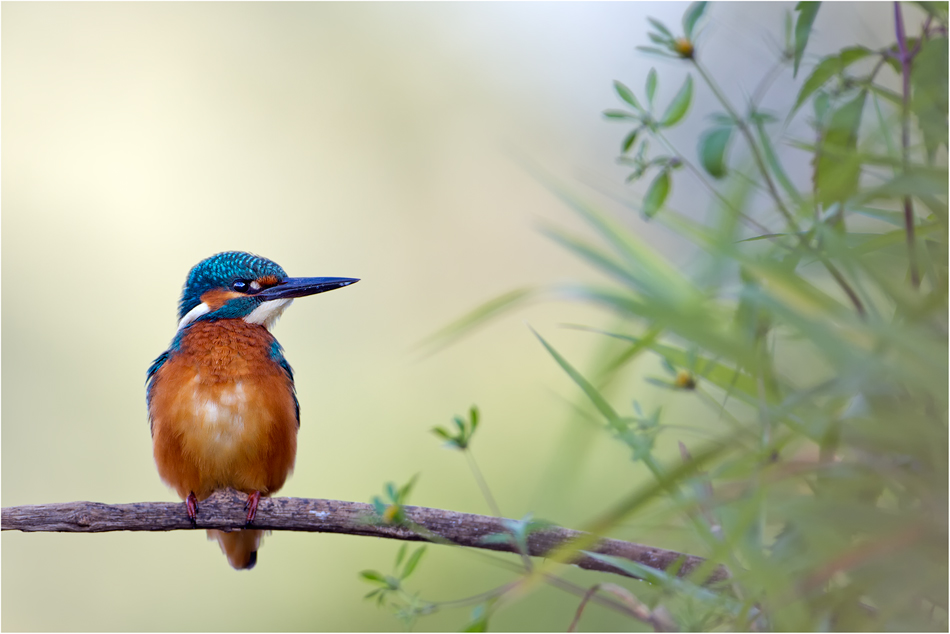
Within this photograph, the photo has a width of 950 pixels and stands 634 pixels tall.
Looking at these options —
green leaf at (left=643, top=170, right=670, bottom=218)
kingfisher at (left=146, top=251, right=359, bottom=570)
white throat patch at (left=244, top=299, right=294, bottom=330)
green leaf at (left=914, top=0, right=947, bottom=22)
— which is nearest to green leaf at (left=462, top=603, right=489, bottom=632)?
green leaf at (left=643, top=170, right=670, bottom=218)

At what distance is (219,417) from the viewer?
6.02ft

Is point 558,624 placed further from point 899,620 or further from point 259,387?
point 899,620

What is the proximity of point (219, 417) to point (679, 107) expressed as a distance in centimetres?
135

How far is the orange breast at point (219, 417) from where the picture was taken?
1819mm

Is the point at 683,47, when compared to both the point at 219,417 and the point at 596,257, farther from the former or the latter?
the point at 219,417

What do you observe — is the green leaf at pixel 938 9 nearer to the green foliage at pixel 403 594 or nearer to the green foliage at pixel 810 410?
the green foliage at pixel 810 410

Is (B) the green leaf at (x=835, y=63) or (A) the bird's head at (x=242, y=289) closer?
(B) the green leaf at (x=835, y=63)

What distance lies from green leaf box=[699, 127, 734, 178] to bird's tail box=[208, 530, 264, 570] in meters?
1.79

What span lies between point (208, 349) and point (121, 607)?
135 inches

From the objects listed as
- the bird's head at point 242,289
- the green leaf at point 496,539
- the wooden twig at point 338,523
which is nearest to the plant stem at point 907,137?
the wooden twig at point 338,523

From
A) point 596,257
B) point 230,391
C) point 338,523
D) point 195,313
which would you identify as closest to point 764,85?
point 596,257

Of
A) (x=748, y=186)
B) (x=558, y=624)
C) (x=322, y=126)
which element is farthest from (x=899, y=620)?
(x=322, y=126)

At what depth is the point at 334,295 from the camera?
4914 mm

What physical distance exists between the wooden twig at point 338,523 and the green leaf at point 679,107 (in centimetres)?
56
